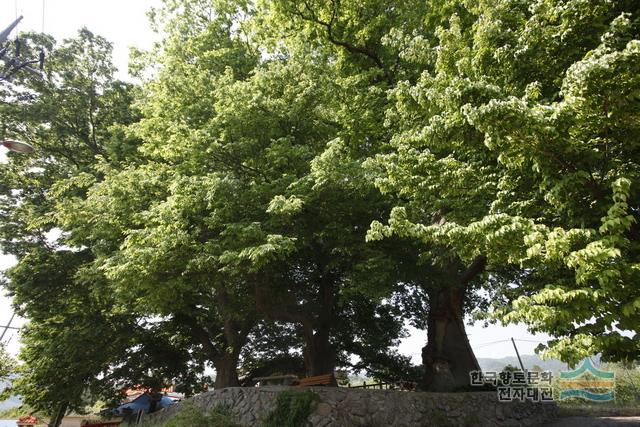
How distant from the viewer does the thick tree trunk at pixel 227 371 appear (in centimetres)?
1708

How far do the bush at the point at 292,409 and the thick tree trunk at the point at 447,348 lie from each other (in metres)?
5.48

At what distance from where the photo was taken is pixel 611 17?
5188 mm

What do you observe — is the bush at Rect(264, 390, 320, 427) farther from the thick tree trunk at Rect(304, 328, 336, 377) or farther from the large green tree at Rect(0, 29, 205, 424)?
the large green tree at Rect(0, 29, 205, 424)

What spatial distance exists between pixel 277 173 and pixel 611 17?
7.58 metres

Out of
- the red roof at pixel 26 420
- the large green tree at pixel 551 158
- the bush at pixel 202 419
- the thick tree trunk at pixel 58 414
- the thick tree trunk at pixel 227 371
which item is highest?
the large green tree at pixel 551 158

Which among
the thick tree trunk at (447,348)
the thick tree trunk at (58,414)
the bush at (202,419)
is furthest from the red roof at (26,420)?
the thick tree trunk at (447,348)

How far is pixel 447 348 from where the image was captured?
1402 centimetres

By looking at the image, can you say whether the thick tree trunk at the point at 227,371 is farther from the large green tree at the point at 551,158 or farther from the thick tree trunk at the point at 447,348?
the large green tree at the point at 551,158

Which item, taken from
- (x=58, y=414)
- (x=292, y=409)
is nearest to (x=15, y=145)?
(x=292, y=409)

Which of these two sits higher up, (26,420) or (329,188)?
(329,188)

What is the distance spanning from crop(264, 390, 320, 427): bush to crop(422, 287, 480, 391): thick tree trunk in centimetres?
548

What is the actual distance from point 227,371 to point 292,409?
8.39 metres

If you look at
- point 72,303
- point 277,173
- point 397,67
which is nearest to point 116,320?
point 72,303

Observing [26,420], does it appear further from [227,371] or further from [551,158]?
[551,158]
